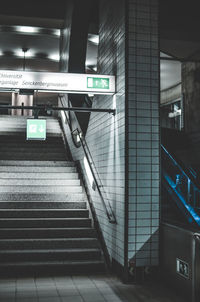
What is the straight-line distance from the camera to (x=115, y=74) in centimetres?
646

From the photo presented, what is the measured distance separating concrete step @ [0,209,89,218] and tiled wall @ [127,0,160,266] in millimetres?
2348

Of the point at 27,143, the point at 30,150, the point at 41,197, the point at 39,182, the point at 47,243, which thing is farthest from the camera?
the point at 27,143

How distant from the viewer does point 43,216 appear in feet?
25.1

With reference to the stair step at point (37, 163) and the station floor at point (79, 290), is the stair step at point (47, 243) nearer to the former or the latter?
the station floor at point (79, 290)

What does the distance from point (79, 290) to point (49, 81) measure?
133 inches

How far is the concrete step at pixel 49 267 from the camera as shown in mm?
6098

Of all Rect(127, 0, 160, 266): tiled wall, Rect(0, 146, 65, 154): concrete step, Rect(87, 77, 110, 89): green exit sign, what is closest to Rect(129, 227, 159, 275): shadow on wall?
Rect(127, 0, 160, 266): tiled wall

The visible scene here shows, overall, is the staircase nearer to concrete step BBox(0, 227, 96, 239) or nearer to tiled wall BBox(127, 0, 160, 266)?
concrete step BBox(0, 227, 96, 239)

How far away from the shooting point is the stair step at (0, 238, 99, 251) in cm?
667

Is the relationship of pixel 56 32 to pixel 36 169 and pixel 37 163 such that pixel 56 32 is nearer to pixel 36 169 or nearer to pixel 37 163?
pixel 37 163

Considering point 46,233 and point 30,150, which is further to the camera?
point 30,150

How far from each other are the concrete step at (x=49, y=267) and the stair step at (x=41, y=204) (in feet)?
5.70

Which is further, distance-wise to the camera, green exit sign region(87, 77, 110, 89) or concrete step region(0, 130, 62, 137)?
concrete step region(0, 130, 62, 137)

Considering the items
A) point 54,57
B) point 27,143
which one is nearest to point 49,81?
point 27,143
